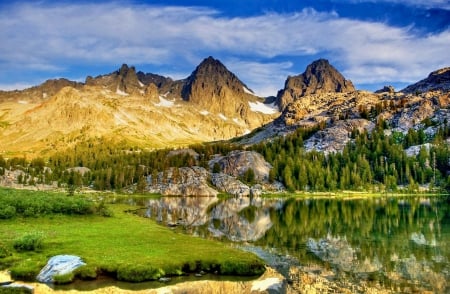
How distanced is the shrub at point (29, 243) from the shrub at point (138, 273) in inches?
641

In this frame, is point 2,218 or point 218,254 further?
point 2,218

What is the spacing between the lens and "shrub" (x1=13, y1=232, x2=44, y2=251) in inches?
2135

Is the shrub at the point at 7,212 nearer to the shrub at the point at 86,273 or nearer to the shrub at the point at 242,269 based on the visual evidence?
the shrub at the point at 86,273

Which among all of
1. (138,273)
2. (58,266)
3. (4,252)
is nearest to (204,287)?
(138,273)

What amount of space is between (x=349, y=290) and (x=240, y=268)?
12.8 metres

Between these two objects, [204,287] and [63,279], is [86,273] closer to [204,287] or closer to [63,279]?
[63,279]

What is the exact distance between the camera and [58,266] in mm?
45219

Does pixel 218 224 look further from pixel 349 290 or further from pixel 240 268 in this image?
pixel 349 290

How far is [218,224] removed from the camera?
323 ft

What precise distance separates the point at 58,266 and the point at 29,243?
462 inches

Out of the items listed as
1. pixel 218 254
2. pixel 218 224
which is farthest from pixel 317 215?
pixel 218 254

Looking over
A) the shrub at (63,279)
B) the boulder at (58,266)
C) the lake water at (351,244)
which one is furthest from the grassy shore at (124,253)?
the lake water at (351,244)

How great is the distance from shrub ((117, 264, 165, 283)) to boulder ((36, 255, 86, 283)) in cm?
509

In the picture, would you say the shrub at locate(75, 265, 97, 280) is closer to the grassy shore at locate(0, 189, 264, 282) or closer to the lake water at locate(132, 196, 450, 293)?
the grassy shore at locate(0, 189, 264, 282)
